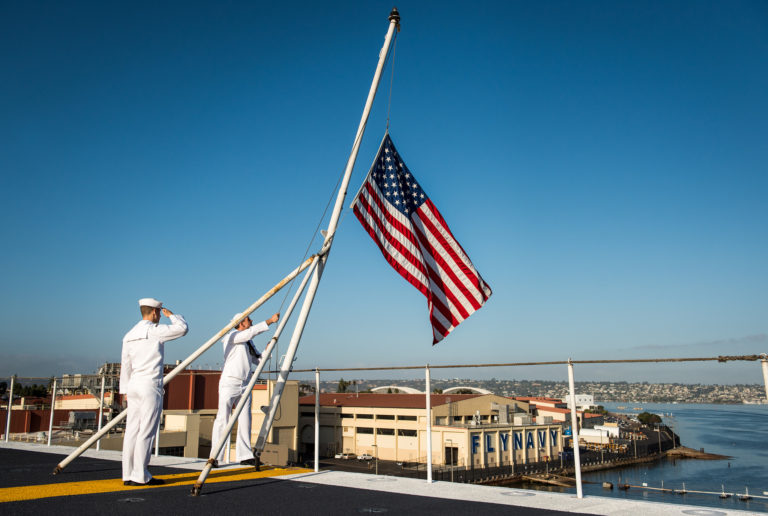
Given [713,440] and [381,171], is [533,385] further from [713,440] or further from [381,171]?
[713,440]

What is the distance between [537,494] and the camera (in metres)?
4.93

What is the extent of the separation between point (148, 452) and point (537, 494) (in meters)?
4.08

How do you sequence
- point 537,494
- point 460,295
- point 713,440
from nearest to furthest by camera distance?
point 537,494 < point 460,295 < point 713,440

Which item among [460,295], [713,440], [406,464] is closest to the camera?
[460,295]

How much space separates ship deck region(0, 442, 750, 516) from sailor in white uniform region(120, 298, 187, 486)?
0.23m

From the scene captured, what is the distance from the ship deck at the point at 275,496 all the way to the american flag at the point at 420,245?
2.74m

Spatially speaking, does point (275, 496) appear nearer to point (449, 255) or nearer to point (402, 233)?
point (402, 233)

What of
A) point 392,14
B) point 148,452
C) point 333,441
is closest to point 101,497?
point 148,452

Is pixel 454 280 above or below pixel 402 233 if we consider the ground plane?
below

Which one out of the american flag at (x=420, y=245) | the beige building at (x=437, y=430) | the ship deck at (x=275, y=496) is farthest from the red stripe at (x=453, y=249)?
the beige building at (x=437, y=430)

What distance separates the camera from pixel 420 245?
7.84 m

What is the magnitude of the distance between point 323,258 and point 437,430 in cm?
5058

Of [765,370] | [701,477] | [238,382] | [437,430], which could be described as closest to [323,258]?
[238,382]

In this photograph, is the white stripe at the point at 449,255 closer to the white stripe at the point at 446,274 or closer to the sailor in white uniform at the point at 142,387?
the white stripe at the point at 446,274
